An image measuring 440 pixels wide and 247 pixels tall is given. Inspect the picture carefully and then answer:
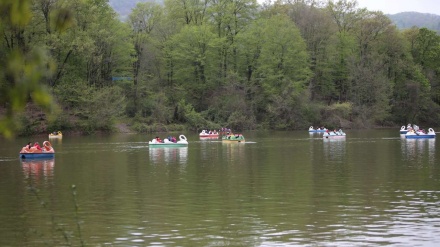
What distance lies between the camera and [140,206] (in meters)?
20.6

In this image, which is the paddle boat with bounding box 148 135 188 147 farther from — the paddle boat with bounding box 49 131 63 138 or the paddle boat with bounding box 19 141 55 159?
the paddle boat with bounding box 49 131 63 138

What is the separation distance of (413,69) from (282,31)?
79.0ft

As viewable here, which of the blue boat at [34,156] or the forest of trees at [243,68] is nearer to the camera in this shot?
the blue boat at [34,156]

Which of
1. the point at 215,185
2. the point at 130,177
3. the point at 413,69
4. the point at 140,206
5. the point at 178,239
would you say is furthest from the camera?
the point at 413,69

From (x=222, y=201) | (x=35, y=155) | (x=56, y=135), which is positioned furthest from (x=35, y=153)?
(x=56, y=135)

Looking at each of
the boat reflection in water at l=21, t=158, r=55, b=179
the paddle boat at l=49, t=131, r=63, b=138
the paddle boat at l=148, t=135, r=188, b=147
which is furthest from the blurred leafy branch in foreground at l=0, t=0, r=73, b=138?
the paddle boat at l=49, t=131, r=63, b=138

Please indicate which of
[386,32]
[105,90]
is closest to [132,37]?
[105,90]

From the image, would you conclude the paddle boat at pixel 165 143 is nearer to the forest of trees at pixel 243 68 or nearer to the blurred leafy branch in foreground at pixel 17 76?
the forest of trees at pixel 243 68

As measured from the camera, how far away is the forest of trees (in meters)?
74.1

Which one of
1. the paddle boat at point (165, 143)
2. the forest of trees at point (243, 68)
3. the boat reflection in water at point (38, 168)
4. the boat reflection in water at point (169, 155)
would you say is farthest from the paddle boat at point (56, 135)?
the boat reflection in water at point (38, 168)

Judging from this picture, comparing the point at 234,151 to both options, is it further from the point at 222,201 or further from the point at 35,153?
the point at 222,201

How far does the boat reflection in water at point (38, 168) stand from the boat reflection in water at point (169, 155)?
6.83m

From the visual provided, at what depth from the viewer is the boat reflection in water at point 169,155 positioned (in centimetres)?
3903

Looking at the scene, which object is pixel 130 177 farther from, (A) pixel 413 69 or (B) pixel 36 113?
(A) pixel 413 69
